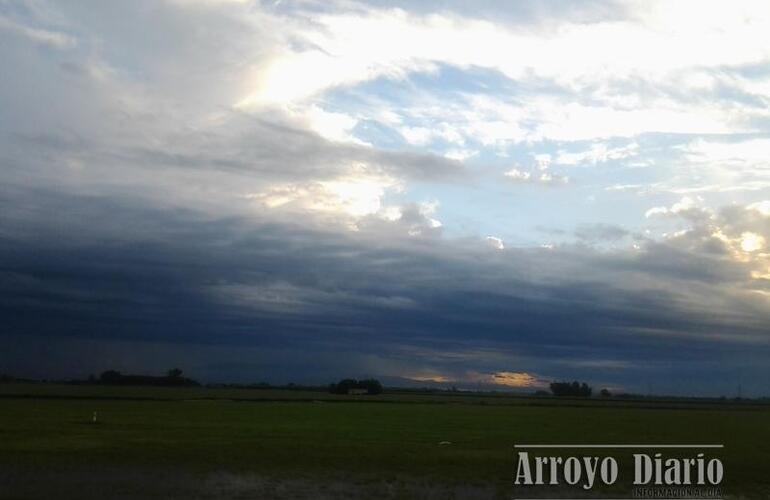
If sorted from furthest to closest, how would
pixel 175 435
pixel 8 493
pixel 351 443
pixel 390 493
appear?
pixel 175 435
pixel 351 443
pixel 390 493
pixel 8 493

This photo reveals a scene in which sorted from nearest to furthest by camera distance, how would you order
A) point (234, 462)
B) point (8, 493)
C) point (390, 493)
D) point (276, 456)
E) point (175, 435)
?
point (8, 493) → point (390, 493) → point (234, 462) → point (276, 456) → point (175, 435)

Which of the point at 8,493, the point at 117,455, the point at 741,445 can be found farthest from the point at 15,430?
the point at 741,445

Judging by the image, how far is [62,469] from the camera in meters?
28.3

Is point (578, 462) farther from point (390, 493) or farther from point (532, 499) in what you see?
point (390, 493)

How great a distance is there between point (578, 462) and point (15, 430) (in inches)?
1214

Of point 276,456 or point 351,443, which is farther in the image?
point 351,443

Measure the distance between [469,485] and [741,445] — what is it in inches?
1050

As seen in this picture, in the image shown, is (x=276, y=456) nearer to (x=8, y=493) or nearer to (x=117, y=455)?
(x=117, y=455)

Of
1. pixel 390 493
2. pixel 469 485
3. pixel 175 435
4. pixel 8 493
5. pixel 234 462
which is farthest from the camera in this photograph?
pixel 175 435

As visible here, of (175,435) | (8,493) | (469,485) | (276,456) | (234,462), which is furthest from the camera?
(175,435)

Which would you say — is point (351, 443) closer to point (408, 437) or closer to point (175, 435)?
point (408, 437)

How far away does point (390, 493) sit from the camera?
2484 centimetres

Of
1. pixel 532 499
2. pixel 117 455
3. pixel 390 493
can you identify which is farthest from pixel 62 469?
pixel 532 499

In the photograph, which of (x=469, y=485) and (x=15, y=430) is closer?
(x=469, y=485)
